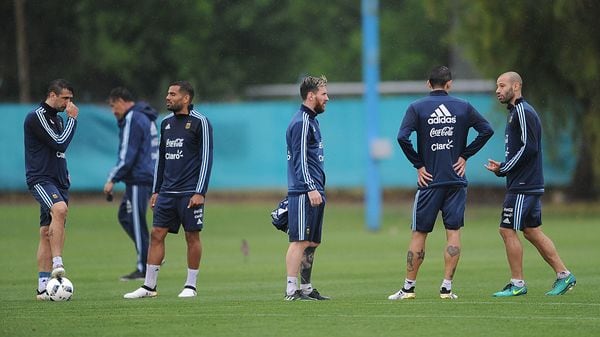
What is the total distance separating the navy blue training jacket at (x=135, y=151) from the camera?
17.7 m

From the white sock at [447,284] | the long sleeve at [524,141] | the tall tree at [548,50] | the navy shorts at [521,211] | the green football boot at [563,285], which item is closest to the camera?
the white sock at [447,284]

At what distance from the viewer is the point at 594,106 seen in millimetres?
29172

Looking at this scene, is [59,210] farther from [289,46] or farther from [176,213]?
[289,46]

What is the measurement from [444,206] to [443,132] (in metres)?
0.78

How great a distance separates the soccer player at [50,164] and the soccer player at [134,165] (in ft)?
9.24

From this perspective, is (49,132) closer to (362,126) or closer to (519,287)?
(519,287)

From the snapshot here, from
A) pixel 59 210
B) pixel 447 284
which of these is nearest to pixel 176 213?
pixel 59 210

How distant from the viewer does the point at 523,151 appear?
1361 cm

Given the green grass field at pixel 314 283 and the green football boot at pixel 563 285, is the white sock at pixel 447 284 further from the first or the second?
the green football boot at pixel 563 285

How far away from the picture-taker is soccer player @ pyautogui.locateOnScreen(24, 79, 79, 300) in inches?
564

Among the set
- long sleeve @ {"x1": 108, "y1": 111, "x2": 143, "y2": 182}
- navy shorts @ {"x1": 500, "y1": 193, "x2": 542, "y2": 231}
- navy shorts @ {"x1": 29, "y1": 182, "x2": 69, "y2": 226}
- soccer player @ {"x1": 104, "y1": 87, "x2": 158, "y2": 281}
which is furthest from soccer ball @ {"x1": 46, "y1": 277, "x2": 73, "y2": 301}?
navy shorts @ {"x1": 500, "y1": 193, "x2": 542, "y2": 231}

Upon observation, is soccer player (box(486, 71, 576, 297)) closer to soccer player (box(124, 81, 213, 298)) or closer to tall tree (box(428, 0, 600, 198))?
soccer player (box(124, 81, 213, 298))

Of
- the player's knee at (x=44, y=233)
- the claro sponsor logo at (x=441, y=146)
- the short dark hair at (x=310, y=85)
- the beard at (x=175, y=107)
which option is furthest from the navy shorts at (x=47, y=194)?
the claro sponsor logo at (x=441, y=146)

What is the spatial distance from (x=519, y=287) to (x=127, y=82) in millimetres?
29465
